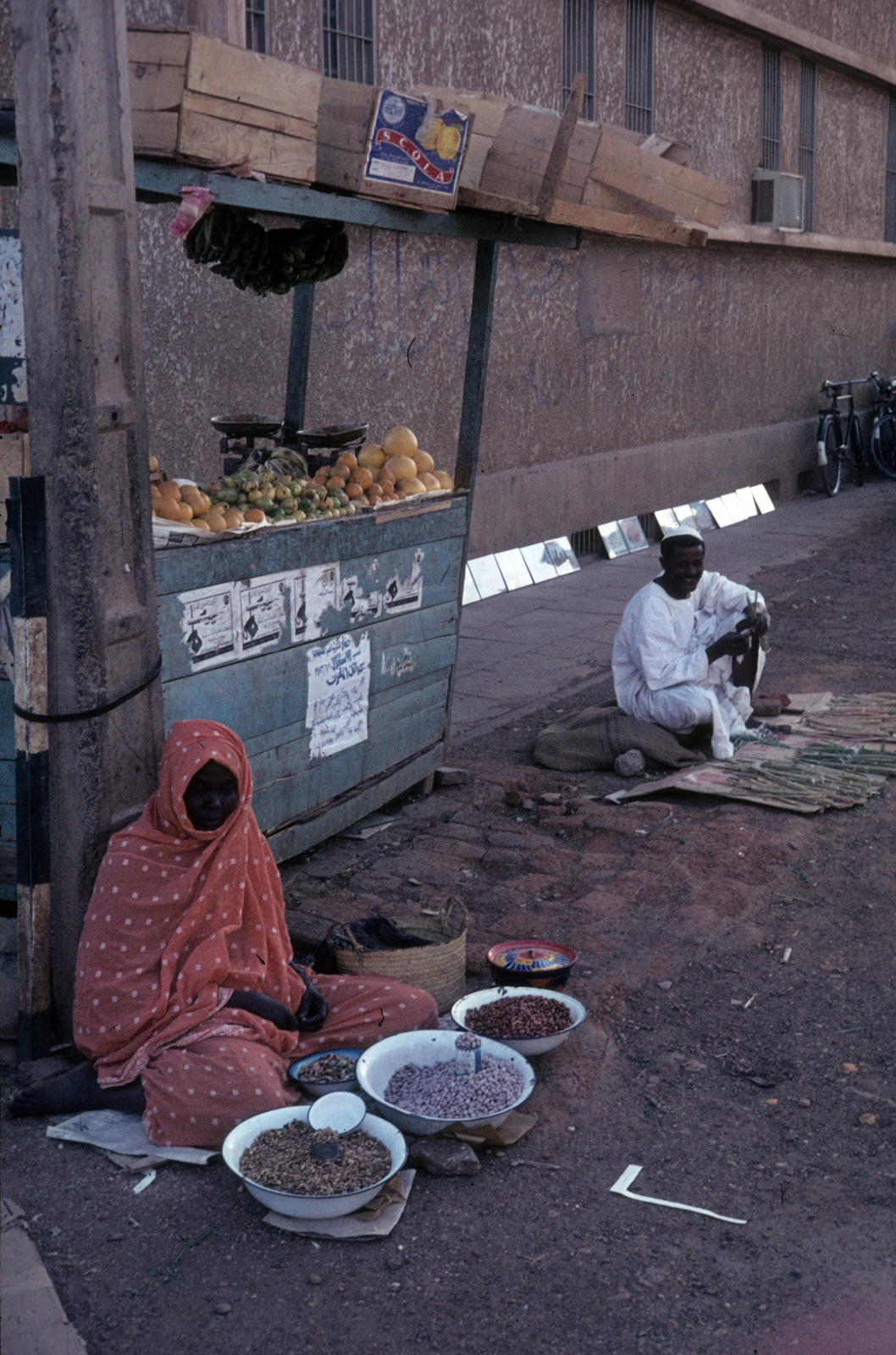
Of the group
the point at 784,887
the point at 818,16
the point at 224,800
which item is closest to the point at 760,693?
the point at 784,887

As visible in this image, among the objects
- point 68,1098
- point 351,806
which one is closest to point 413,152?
point 351,806

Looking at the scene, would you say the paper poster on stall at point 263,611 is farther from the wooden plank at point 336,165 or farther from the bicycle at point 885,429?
the bicycle at point 885,429

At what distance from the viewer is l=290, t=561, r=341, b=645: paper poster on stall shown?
15.4 ft

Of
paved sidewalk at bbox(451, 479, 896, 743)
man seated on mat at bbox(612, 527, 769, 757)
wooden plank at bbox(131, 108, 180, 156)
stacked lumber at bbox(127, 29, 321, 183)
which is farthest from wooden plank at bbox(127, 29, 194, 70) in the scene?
paved sidewalk at bbox(451, 479, 896, 743)

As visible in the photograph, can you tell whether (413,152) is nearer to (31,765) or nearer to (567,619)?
(31,765)

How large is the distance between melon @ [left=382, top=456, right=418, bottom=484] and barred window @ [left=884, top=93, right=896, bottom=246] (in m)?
15.1

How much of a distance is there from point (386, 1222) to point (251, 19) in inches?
266

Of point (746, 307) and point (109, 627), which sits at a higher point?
point (746, 307)

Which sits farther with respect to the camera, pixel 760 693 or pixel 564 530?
pixel 564 530

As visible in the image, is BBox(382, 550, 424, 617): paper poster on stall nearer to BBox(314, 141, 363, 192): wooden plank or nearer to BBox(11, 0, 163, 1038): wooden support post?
BBox(314, 141, 363, 192): wooden plank

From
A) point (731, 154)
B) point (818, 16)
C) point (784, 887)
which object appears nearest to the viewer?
point (784, 887)

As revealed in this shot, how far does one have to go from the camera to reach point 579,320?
1130 centimetres

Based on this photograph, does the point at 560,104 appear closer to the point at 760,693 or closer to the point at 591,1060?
the point at 760,693

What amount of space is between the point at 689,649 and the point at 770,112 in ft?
34.5
